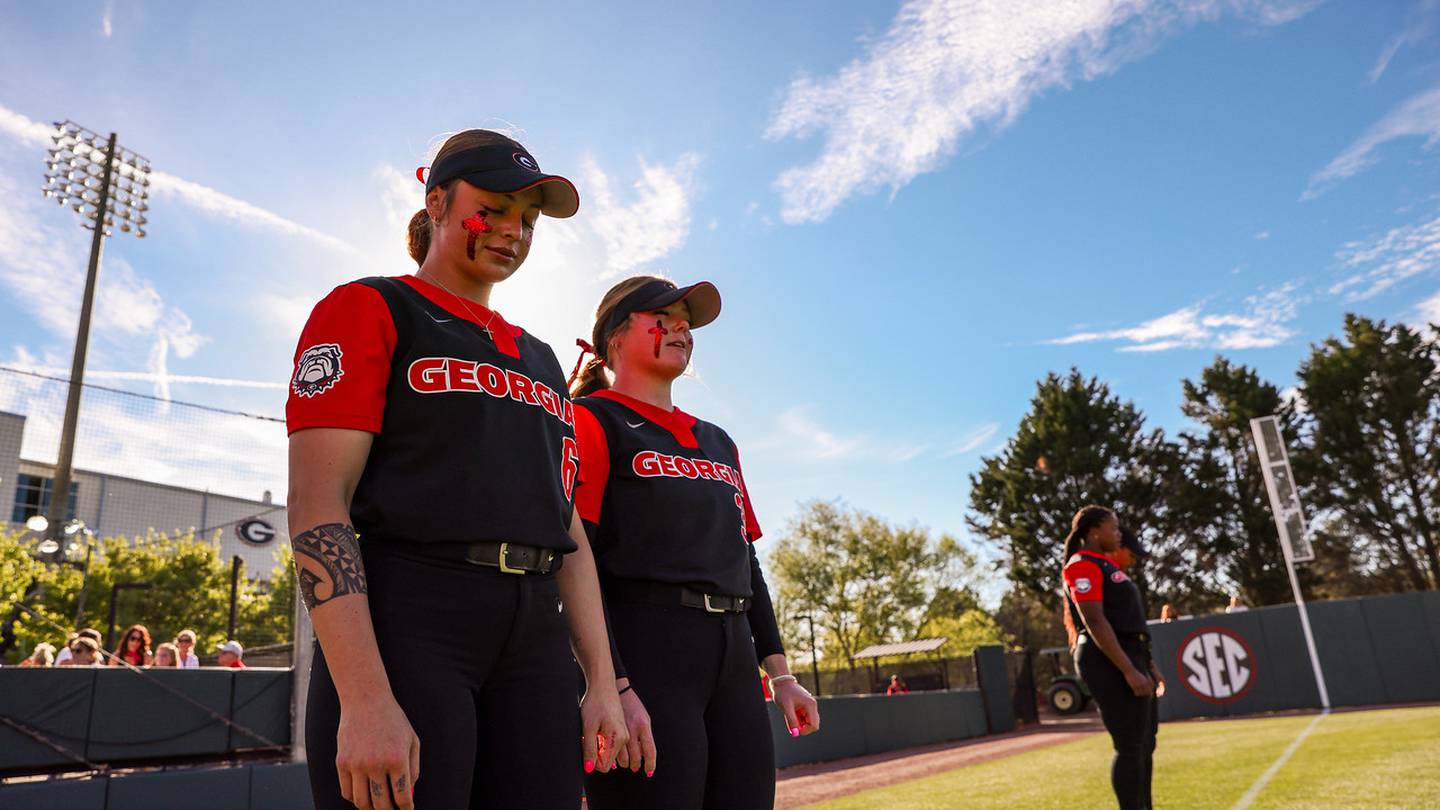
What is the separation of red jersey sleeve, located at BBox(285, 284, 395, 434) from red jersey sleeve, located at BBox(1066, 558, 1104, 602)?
4735mm

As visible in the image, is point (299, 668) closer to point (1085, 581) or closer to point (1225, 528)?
point (1085, 581)

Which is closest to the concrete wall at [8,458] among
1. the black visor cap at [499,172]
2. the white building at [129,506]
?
the white building at [129,506]

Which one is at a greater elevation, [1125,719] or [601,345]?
[601,345]

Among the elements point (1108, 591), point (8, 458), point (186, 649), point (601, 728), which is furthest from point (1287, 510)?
point (8, 458)

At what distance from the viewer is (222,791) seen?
819cm

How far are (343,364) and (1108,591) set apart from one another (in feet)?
16.5

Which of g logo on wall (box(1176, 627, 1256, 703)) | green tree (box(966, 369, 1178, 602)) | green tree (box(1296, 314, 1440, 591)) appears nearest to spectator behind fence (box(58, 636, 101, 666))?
g logo on wall (box(1176, 627, 1256, 703))

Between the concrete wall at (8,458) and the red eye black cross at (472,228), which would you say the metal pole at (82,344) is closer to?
the concrete wall at (8,458)

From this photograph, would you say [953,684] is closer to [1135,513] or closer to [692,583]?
[1135,513]

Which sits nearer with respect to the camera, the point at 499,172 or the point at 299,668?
the point at 499,172

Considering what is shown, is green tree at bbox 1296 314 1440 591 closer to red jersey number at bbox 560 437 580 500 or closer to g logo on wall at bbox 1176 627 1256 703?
g logo on wall at bbox 1176 627 1256 703

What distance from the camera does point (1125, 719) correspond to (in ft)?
16.6

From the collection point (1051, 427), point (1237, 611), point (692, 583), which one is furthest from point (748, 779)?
point (1051, 427)

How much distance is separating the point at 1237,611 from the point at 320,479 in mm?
23044
